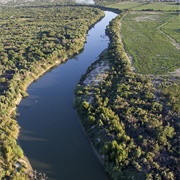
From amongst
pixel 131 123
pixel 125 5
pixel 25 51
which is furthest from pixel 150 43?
pixel 125 5

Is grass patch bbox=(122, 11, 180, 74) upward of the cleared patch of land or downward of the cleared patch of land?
downward

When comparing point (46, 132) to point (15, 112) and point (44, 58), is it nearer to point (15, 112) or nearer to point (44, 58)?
point (15, 112)

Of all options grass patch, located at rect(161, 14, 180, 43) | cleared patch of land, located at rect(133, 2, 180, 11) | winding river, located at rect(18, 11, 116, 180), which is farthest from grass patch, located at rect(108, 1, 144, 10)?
winding river, located at rect(18, 11, 116, 180)

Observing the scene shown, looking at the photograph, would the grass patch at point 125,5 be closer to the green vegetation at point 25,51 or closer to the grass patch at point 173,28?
the green vegetation at point 25,51

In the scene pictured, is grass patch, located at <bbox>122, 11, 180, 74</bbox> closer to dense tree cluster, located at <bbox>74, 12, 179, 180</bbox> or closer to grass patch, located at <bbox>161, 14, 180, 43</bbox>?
grass patch, located at <bbox>161, 14, 180, 43</bbox>

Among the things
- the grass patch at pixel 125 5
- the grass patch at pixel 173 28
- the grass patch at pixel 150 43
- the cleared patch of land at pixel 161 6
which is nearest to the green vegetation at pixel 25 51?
the grass patch at pixel 150 43

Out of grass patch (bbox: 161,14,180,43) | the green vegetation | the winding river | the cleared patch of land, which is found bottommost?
the winding river
